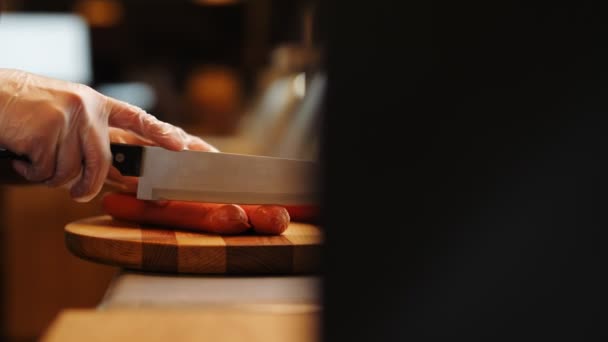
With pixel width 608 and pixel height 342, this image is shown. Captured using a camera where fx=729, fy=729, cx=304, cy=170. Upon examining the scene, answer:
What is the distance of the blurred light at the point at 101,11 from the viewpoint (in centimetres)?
562

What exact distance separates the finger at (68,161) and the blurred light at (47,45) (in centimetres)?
318

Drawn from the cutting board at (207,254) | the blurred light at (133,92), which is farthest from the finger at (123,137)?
the blurred light at (133,92)

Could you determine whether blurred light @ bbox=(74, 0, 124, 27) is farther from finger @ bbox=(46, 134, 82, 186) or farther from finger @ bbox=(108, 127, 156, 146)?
finger @ bbox=(46, 134, 82, 186)

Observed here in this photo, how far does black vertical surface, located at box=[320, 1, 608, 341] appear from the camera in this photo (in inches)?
12.3

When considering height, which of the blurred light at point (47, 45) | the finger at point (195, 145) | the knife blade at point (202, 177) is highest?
the blurred light at point (47, 45)

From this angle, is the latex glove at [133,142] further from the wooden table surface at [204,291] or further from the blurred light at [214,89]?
the blurred light at [214,89]

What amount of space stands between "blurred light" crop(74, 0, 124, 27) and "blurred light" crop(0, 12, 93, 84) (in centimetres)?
19

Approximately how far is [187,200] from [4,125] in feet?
0.89

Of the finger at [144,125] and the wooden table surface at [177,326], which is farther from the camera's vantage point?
the finger at [144,125]

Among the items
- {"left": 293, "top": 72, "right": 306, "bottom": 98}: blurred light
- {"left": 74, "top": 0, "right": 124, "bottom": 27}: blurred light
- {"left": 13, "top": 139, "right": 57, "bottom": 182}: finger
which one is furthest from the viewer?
{"left": 74, "top": 0, "right": 124, "bottom": 27}: blurred light

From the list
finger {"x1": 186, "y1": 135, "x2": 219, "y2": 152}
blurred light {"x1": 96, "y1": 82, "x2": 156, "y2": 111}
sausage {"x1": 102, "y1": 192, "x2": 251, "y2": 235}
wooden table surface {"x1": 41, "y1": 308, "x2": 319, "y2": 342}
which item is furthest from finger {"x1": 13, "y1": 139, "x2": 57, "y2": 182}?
blurred light {"x1": 96, "y1": 82, "x2": 156, "y2": 111}

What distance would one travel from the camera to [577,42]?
33 cm

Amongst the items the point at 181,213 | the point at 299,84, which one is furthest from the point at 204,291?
the point at 299,84

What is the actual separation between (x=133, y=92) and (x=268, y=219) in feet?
15.8
